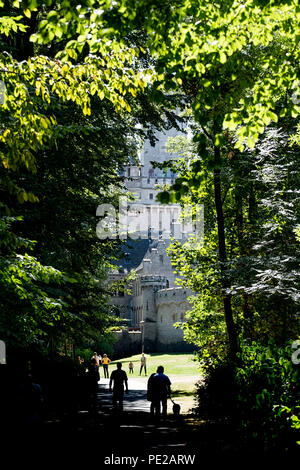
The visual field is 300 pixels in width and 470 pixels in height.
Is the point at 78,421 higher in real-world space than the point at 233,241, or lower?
lower

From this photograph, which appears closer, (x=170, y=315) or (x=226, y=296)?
(x=226, y=296)

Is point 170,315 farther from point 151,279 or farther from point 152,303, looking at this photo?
point 151,279

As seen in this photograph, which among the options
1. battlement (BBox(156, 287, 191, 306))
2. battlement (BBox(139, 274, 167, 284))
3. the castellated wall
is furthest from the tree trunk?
battlement (BBox(139, 274, 167, 284))

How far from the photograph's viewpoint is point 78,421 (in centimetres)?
1427

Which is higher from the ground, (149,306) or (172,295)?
(172,295)

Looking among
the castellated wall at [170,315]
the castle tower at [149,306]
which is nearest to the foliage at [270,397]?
the castellated wall at [170,315]

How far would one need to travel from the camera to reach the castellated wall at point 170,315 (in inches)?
2842

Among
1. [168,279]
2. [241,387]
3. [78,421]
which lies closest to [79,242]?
[78,421]

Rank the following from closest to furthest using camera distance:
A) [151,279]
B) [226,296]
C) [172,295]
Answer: [226,296] < [172,295] < [151,279]

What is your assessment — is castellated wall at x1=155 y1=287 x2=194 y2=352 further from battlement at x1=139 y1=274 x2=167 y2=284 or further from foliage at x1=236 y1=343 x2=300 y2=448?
foliage at x1=236 y1=343 x2=300 y2=448

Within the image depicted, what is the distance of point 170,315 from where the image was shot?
75.0m

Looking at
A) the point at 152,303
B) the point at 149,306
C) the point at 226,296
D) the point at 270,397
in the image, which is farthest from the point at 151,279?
the point at 270,397

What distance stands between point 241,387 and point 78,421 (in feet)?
20.2
